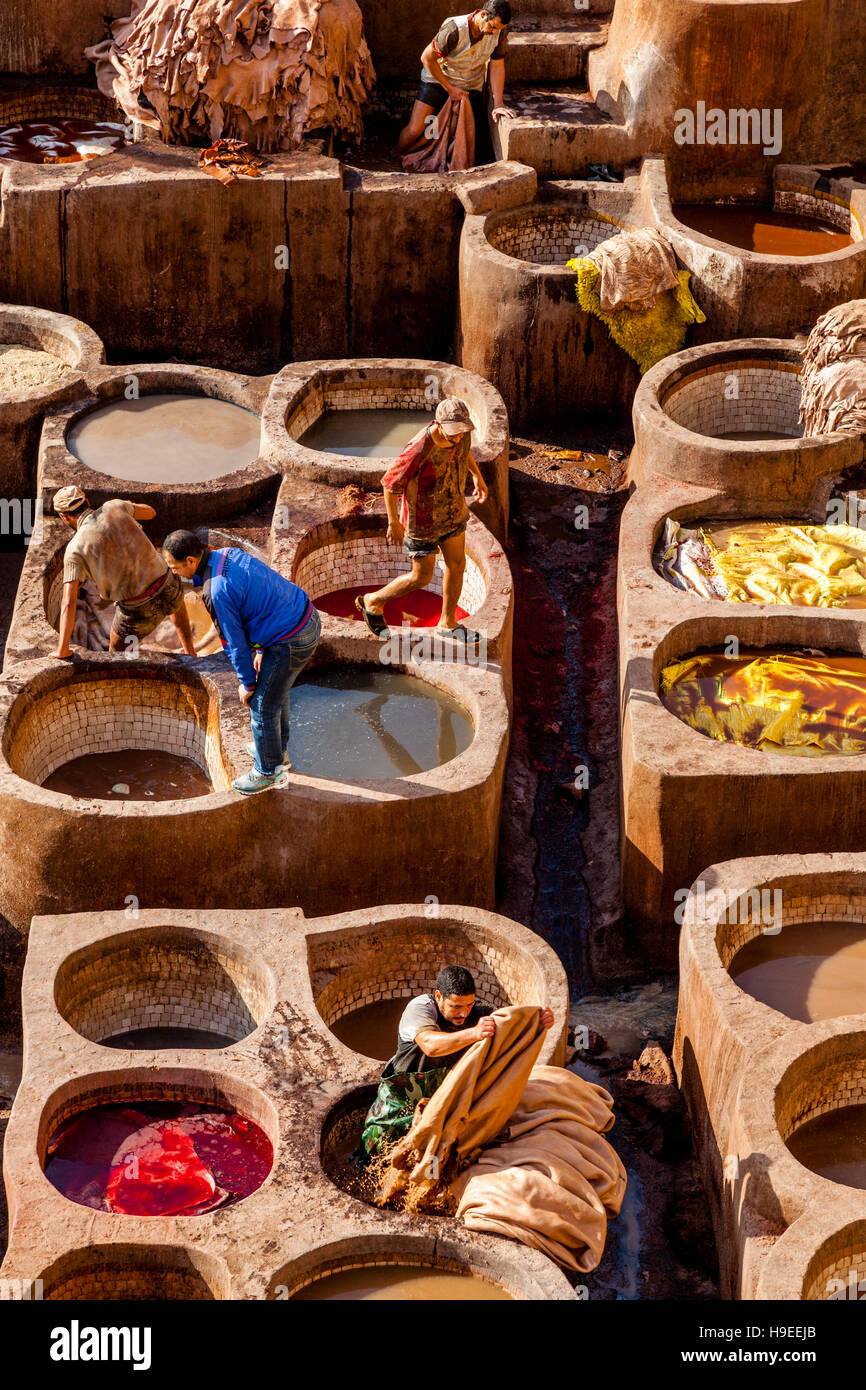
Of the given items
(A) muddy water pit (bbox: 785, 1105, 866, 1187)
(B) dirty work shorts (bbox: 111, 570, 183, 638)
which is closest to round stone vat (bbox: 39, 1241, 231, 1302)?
(A) muddy water pit (bbox: 785, 1105, 866, 1187)

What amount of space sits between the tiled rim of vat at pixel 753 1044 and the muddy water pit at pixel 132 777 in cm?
309

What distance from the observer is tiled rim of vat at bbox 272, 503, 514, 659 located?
11344 millimetres

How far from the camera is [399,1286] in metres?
7.92

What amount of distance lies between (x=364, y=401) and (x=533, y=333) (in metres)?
1.71

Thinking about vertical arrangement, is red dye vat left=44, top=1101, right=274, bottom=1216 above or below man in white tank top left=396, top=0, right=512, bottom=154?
below

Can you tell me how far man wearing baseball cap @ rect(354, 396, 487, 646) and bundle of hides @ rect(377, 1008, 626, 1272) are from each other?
11.4 feet

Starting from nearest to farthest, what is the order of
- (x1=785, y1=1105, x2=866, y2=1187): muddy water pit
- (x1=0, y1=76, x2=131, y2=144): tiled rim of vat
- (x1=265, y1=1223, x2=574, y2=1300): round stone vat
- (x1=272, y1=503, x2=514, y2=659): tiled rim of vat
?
1. (x1=265, y1=1223, x2=574, y2=1300): round stone vat
2. (x1=785, y1=1105, x2=866, y2=1187): muddy water pit
3. (x1=272, y1=503, x2=514, y2=659): tiled rim of vat
4. (x1=0, y1=76, x2=131, y2=144): tiled rim of vat

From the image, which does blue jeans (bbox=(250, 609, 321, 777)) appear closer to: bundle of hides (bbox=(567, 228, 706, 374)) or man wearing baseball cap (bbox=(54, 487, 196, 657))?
man wearing baseball cap (bbox=(54, 487, 196, 657))


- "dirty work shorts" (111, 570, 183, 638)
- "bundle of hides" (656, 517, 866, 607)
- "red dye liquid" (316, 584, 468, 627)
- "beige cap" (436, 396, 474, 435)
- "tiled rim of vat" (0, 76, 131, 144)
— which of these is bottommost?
"red dye liquid" (316, 584, 468, 627)

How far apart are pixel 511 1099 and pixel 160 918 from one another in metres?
2.20

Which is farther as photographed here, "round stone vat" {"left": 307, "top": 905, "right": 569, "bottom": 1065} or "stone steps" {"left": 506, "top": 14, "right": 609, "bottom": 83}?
"stone steps" {"left": 506, "top": 14, "right": 609, "bottom": 83}

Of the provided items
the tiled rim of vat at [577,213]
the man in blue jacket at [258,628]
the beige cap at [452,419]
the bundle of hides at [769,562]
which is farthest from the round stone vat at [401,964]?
the tiled rim of vat at [577,213]

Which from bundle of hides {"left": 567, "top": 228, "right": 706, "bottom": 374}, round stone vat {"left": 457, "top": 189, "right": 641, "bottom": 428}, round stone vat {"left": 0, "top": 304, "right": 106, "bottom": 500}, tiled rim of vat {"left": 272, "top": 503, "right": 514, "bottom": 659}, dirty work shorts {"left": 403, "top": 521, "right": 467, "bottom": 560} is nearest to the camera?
dirty work shorts {"left": 403, "top": 521, "right": 467, "bottom": 560}
